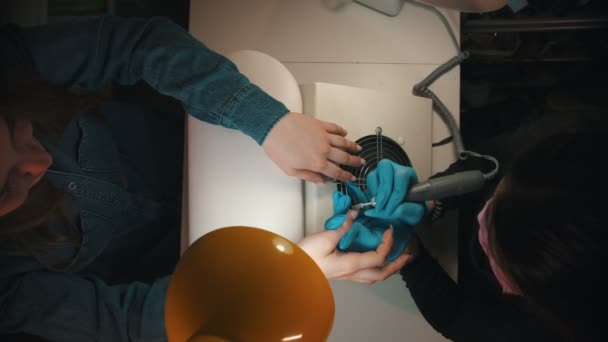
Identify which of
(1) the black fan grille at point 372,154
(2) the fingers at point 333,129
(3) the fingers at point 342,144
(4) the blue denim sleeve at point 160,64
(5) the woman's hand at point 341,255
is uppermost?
(4) the blue denim sleeve at point 160,64

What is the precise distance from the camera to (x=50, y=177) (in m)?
0.66

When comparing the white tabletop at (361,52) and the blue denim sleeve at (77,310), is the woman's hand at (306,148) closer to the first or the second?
the white tabletop at (361,52)

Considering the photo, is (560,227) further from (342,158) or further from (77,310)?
(77,310)

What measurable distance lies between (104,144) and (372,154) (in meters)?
0.57

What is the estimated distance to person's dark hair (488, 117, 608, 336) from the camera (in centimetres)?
39

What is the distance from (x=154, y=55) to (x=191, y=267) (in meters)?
0.43

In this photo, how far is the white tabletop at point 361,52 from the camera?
30.4 inches

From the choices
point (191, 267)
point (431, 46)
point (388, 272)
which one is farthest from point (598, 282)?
point (431, 46)

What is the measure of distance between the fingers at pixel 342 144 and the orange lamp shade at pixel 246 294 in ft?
0.95

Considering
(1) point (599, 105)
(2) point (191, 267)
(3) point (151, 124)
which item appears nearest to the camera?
(2) point (191, 267)

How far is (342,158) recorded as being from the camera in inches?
23.8

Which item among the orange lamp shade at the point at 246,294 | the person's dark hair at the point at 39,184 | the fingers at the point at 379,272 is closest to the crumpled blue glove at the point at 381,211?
the fingers at the point at 379,272

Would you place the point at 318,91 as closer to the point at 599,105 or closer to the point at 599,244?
the point at 599,244

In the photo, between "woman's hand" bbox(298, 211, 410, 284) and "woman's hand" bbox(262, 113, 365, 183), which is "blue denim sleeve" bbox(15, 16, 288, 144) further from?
"woman's hand" bbox(298, 211, 410, 284)
